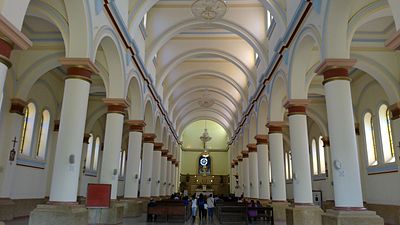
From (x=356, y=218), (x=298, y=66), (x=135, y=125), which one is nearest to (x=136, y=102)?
Answer: (x=135, y=125)

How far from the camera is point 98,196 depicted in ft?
32.1

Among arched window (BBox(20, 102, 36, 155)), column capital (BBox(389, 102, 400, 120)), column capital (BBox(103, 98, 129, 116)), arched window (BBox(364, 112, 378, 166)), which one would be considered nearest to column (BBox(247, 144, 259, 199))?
arched window (BBox(364, 112, 378, 166))

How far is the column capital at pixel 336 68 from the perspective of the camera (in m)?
8.34

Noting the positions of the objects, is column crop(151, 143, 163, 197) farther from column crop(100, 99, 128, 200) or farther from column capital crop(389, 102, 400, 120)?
column capital crop(389, 102, 400, 120)

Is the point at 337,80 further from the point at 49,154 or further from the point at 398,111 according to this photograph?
the point at 49,154

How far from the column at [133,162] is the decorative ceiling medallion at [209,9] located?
21.7 feet

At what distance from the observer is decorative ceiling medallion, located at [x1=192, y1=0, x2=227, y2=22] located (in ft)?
54.2

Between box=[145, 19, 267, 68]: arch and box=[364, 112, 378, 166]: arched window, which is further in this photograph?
box=[145, 19, 267, 68]: arch

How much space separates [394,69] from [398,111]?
175 centimetres

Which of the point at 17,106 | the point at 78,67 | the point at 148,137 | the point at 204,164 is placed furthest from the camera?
the point at 204,164

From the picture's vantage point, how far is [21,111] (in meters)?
13.1

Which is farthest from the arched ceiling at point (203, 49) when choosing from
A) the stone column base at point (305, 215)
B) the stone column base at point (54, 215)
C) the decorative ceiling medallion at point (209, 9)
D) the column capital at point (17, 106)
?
the stone column base at point (305, 215)

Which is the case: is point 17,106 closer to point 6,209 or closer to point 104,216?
point 6,209

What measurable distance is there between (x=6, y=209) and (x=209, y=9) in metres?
12.9
